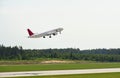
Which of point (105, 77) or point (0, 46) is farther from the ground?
point (0, 46)

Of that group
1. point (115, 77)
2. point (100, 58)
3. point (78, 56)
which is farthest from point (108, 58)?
point (115, 77)

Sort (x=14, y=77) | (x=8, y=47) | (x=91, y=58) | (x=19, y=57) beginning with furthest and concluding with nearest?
(x=8, y=47), (x=91, y=58), (x=19, y=57), (x=14, y=77)

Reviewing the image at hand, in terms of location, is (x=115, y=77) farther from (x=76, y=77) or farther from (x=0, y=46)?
(x=0, y=46)

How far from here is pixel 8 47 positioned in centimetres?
15475

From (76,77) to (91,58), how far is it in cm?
9010

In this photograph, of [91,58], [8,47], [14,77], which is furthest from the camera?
[8,47]

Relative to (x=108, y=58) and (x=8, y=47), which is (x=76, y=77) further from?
(x=8, y=47)

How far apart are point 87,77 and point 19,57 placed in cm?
8319

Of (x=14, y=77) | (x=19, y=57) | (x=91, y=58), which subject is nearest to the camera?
(x=14, y=77)

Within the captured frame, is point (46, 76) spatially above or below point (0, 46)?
below

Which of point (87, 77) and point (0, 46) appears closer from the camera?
point (87, 77)

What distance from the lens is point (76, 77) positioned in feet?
163

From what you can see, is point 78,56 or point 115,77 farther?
point 78,56

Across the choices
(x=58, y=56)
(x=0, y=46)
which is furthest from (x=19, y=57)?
(x=0, y=46)
